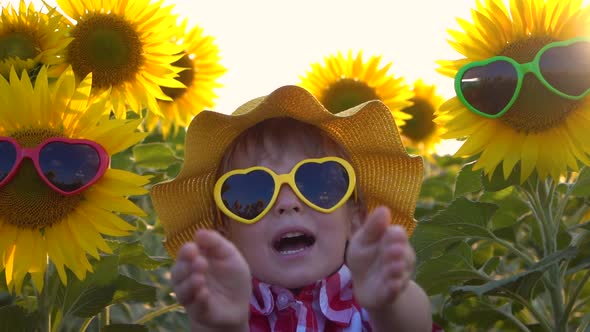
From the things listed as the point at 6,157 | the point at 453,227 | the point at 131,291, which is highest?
the point at 6,157

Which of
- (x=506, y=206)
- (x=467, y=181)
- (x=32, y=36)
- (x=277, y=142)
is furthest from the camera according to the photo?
(x=506, y=206)

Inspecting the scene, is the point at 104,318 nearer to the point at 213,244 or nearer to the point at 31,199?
the point at 31,199

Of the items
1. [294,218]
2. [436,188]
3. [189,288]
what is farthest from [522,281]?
[436,188]

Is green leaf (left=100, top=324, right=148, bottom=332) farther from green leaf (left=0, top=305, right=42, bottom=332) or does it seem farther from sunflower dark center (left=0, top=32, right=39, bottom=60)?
sunflower dark center (left=0, top=32, right=39, bottom=60)

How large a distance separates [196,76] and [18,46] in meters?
1.41

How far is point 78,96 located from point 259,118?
527 mm

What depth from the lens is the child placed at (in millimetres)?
1928

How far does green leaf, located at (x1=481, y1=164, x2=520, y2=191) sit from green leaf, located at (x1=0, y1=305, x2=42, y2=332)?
1.33 meters

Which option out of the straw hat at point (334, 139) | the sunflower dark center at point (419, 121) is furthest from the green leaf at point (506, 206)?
the sunflower dark center at point (419, 121)

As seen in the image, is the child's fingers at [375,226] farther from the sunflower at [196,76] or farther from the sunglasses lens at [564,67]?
the sunflower at [196,76]

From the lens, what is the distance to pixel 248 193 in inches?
98.0

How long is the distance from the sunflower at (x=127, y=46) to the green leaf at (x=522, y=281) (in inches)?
52.6

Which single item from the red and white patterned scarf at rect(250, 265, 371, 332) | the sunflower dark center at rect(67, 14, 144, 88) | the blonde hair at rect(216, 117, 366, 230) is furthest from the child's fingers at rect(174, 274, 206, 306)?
the sunflower dark center at rect(67, 14, 144, 88)

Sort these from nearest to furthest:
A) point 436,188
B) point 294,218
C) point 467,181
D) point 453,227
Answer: point 294,218
point 453,227
point 467,181
point 436,188
